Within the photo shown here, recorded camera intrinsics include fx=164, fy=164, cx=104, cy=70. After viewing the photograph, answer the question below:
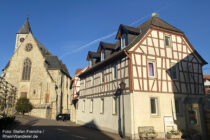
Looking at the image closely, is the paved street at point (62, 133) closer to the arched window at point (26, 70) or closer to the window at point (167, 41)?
the window at point (167, 41)

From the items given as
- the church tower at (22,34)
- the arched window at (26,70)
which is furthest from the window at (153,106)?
the church tower at (22,34)

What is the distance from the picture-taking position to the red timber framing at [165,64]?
12.8 metres

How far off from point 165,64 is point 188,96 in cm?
354

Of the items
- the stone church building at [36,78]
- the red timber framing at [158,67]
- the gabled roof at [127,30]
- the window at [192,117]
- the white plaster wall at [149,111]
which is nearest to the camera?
the white plaster wall at [149,111]

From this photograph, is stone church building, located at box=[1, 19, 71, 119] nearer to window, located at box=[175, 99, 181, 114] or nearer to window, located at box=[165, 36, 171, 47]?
window, located at box=[175, 99, 181, 114]

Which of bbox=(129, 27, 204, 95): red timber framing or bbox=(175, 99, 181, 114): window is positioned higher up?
bbox=(129, 27, 204, 95): red timber framing

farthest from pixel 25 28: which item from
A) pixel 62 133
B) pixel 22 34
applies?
pixel 62 133

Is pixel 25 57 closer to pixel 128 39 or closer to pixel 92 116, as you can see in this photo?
pixel 92 116

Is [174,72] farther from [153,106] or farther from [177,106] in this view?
[153,106]

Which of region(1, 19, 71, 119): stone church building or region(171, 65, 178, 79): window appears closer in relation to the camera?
region(171, 65, 178, 79): window

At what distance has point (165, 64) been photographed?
14141mm

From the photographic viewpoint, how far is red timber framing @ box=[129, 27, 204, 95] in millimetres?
12836

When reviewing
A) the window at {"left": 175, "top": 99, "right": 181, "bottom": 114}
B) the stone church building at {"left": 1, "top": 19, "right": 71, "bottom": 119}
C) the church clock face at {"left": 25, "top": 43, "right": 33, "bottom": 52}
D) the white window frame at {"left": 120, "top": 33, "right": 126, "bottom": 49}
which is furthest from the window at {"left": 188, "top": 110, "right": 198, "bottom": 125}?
the church clock face at {"left": 25, "top": 43, "right": 33, "bottom": 52}

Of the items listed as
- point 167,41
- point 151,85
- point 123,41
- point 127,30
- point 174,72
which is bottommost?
point 151,85
